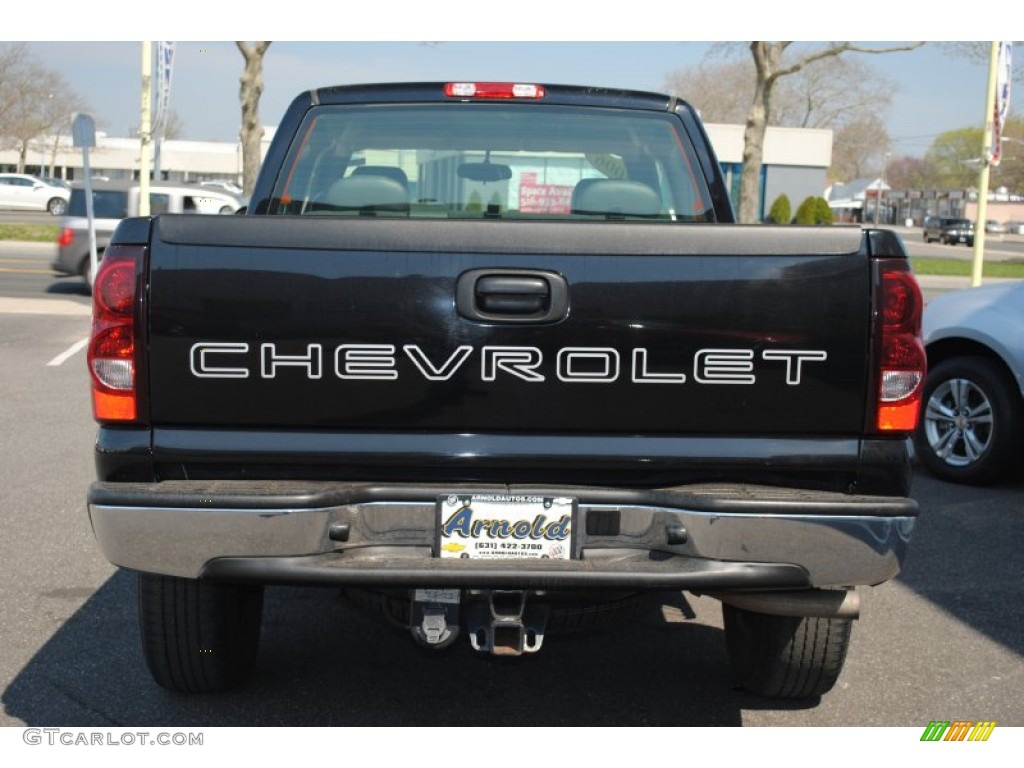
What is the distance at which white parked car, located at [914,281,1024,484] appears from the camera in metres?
6.76

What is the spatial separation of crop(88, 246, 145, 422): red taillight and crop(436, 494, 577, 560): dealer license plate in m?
0.86

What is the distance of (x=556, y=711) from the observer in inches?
150

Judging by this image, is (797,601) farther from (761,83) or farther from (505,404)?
(761,83)

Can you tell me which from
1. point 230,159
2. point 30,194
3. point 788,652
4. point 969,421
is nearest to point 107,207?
point 969,421

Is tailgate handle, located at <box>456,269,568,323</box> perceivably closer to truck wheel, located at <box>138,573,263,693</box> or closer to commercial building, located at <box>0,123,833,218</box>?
truck wheel, located at <box>138,573,263,693</box>

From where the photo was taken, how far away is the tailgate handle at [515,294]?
3039 millimetres

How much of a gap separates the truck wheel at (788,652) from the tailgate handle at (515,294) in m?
1.23

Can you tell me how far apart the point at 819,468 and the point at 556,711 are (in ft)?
4.21

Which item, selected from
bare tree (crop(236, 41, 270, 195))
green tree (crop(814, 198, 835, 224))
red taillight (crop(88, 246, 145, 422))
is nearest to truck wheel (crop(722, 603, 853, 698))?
red taillight (crop(88, 246, 145, 422))

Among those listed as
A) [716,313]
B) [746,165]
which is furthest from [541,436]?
[746,165]

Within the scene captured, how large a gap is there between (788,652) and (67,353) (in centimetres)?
931

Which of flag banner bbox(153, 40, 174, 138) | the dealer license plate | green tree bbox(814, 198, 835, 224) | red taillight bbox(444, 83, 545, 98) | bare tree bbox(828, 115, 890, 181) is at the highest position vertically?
bare tree bbox(828, 115, 890, 181)

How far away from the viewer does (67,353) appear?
11.4 metres
